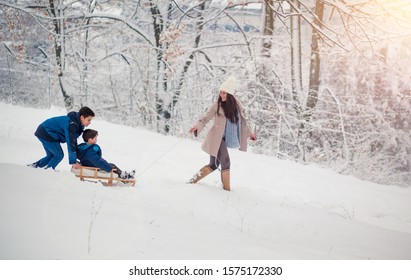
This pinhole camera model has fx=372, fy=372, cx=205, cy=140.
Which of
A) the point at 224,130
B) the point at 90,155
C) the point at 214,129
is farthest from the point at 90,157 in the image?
the point at 224,130

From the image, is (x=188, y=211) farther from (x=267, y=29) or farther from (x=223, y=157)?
(x=267, y=29)

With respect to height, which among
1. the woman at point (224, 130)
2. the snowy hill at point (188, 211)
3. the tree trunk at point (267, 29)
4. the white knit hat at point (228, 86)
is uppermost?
the tree trunk at point (267, 29)

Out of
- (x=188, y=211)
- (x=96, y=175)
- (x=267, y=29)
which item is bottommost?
(x=188, y=211)

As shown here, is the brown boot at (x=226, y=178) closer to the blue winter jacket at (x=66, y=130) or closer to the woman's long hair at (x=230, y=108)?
the woman's long hair at (x=230, y=108)

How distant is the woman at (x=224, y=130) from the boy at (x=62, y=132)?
150 cm

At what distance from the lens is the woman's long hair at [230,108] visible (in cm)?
534

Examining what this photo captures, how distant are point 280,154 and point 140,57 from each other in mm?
6759

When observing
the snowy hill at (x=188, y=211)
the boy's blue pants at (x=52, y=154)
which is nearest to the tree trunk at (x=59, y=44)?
the snowy hill at (x=188, y=211)

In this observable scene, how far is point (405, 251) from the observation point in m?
3.85

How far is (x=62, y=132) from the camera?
4.93m

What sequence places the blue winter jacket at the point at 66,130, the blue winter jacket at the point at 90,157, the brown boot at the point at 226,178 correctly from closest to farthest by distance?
the blue winter jacket at the point at 66,130 → the blue winter jacket at the point at 90,157 → the brown boot at the point at 226,178

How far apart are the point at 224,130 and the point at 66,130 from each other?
7.09 feet

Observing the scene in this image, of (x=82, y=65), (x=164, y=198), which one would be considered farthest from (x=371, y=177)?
(x=82, y=65)

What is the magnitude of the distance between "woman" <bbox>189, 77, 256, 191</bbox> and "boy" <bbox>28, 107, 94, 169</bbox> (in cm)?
150
